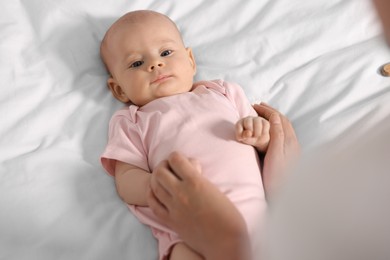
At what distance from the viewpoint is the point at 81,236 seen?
109cm

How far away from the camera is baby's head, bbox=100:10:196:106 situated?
4.17 ft

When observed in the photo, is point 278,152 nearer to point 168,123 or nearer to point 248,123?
point 248,123

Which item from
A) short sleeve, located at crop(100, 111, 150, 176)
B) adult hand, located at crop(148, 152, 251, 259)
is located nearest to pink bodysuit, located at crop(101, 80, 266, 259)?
short sleeve, located at crop(100, 111, 150, 176)

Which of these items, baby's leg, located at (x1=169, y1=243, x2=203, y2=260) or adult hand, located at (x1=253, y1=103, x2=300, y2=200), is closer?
baby's leg, located at (x1=169, y1=243, x2=203, y2=260)

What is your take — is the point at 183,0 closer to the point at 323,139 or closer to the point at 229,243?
the point at 323,139

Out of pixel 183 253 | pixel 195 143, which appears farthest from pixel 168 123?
pixel 183 253

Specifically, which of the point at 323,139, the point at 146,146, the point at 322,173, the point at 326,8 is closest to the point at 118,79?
the point at 146,146

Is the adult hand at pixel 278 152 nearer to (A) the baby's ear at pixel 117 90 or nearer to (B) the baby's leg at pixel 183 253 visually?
(B) the baby's leg at pixel 183 253

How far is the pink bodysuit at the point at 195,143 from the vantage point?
1.08 metres

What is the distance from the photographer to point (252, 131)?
1.13 metres

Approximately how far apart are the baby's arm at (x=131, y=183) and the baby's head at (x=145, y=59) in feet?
0.70

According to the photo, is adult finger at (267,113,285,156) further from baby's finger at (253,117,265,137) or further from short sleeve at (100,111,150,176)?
short sleeve at (100,111,150,176)

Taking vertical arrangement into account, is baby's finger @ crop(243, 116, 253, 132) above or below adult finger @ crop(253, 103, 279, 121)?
above

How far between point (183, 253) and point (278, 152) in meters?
0.34
